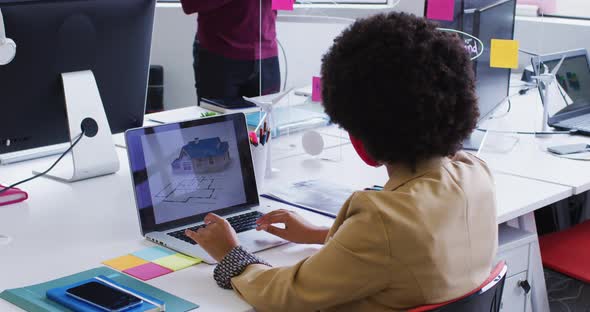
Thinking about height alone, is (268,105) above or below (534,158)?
above

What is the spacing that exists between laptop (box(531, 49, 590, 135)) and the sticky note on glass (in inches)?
62.2

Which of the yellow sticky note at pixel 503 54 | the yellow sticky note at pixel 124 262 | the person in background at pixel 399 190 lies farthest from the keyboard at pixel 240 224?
the yellow sticky note at pixel 503 54

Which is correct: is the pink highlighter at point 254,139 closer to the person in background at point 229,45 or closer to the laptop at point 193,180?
the laptop at point 193,180

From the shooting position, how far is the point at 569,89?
281 centimetres

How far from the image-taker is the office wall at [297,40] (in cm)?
248

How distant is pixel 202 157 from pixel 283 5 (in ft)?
2.85

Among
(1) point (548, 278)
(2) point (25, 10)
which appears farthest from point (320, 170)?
(1) point (548, 278)

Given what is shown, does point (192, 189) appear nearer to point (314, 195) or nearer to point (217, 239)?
point (217, 239)

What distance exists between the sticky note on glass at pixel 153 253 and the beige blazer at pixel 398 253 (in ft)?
0.89

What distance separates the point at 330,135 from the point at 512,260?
30.6 inches

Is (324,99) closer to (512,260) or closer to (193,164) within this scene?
(193,164)

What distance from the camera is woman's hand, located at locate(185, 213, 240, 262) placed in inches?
59.2

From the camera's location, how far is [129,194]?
1960mm

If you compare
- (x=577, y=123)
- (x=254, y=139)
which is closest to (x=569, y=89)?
(x=577, y=123)
